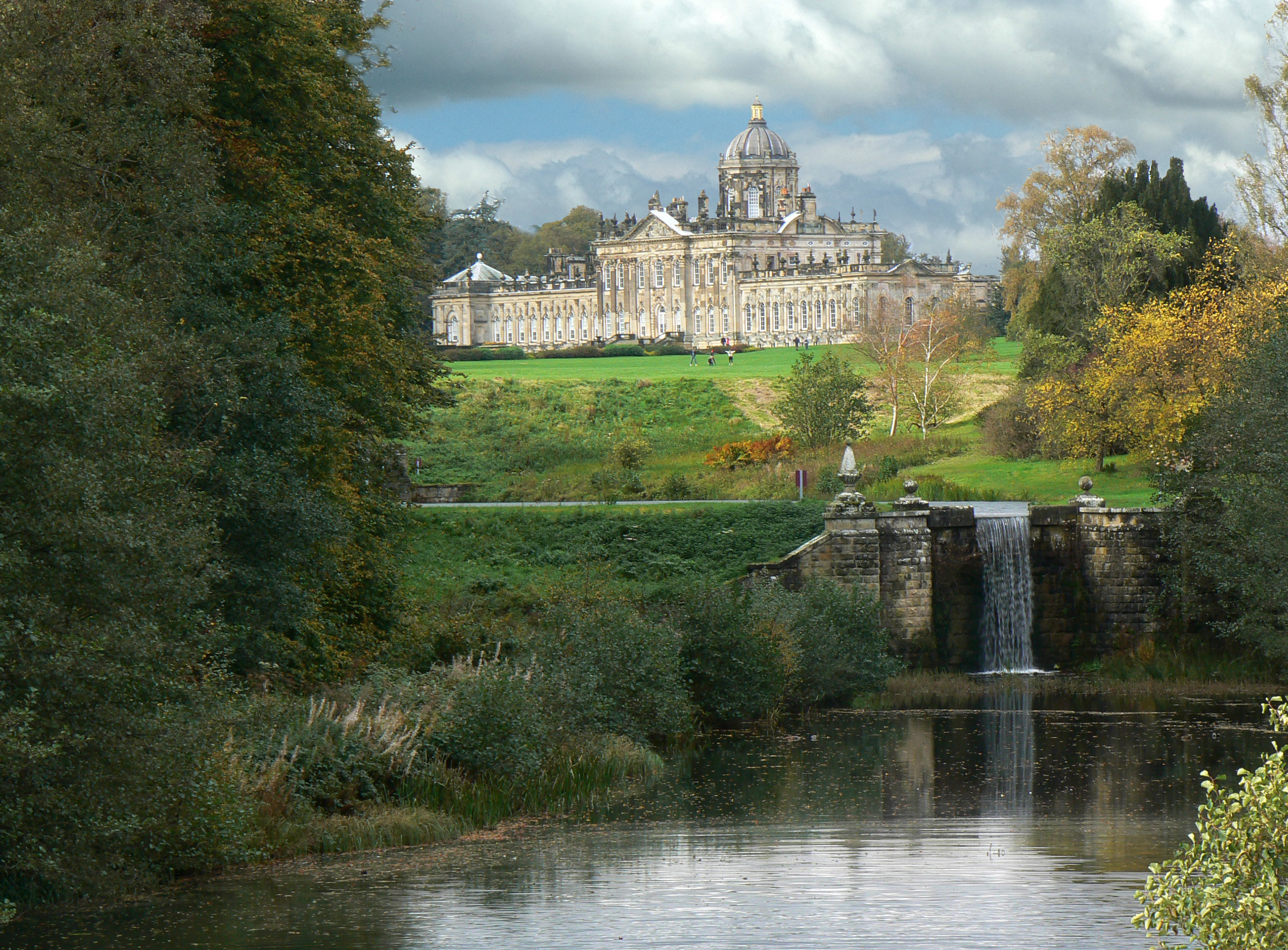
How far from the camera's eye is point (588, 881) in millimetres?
13984

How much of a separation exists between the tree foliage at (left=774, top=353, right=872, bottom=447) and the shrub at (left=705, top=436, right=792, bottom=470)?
754 mm

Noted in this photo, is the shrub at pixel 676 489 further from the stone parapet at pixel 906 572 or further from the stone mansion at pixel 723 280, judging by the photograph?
the stone mansion at pixel 723 280

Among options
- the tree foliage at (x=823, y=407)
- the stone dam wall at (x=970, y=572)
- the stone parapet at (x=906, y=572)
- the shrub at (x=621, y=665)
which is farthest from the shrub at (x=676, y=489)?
the shrub at (x=621, y=665)

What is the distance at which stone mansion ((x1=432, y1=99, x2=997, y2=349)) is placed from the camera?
122m

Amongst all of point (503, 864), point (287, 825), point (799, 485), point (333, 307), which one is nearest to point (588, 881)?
point (503, 864)

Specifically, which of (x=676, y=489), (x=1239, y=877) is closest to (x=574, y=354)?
(x=676, y=489)

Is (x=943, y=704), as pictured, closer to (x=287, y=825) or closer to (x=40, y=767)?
(x=287, y=825)

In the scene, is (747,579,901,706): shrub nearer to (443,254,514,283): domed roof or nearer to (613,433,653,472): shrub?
(613,433,653,472): shrub

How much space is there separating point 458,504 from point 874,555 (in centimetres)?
1467

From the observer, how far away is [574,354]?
103 metres

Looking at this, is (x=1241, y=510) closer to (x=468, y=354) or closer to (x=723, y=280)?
(x=468, y=354)

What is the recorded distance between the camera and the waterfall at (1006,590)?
33.0 metres

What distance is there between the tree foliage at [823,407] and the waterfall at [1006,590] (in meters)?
15.7

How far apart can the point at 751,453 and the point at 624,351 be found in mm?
57684
